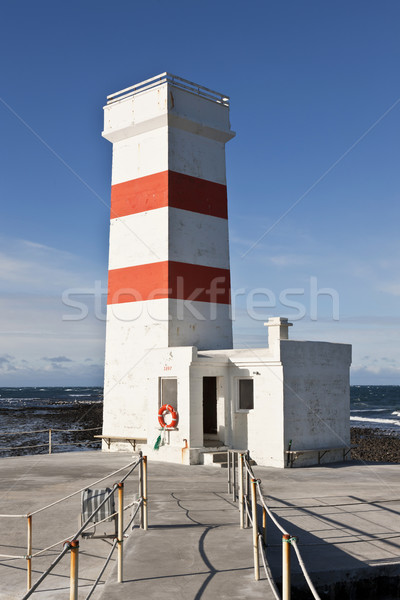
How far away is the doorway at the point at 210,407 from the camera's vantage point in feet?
59.3

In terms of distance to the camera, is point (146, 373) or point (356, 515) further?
point (146, 373)

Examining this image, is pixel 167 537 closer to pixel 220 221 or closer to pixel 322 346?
pixel 322 346

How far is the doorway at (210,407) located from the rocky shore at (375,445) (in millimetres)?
7433

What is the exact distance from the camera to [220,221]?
1850 centimetres

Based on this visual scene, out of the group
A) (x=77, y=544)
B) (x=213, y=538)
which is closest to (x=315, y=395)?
(x=213, y=538)

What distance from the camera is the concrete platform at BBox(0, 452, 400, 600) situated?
20.5ft

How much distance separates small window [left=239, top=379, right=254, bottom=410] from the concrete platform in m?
3.62

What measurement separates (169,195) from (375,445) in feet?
77.5

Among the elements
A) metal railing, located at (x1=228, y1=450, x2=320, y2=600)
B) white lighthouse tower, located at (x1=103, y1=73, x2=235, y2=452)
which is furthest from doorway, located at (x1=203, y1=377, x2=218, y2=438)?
metal railing, located at (x1=228, y1=450, x2=320, y2=600)

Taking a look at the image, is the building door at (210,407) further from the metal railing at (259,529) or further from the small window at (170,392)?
the metal railing at (259,529)

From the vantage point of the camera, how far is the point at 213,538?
757 cm

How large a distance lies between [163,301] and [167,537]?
9.75m

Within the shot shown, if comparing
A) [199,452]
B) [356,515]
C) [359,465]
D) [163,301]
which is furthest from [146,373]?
[356,515]

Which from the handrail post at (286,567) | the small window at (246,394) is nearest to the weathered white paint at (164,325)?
the small window at (246,394)
